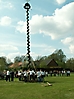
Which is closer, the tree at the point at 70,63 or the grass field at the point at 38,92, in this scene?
the grass field at the point at 38,92

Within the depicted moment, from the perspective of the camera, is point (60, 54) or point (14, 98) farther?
point (60, 54)

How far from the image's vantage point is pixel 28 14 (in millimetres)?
29047

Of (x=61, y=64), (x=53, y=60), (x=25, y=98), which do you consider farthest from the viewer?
(x=53, y=60)

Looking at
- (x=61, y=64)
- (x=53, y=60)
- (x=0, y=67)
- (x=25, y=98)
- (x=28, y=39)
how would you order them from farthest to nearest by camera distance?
1. (x=53, y=60)
2. (x=61, y=64)
3. (x=0, y=67)
4. (x=28, y=39)
5. (x=25, y=98)

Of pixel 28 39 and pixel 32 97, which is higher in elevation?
pixel 28 39

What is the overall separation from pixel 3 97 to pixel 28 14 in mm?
16035

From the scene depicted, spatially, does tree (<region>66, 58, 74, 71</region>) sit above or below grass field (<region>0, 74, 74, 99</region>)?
above

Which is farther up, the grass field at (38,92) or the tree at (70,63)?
the tree at (70,63)

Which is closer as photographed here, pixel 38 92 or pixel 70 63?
pixel 38 92

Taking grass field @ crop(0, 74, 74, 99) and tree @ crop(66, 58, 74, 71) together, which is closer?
grass field @ crop(0, 74, 74, 99)

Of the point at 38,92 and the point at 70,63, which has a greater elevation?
the point at 70,63

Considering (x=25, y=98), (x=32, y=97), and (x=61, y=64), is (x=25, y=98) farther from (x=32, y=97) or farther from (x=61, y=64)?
(x=61, y=64)

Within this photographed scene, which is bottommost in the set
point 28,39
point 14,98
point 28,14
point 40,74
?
point 14,98

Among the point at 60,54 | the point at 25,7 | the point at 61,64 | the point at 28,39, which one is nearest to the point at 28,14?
the point at 25,7
